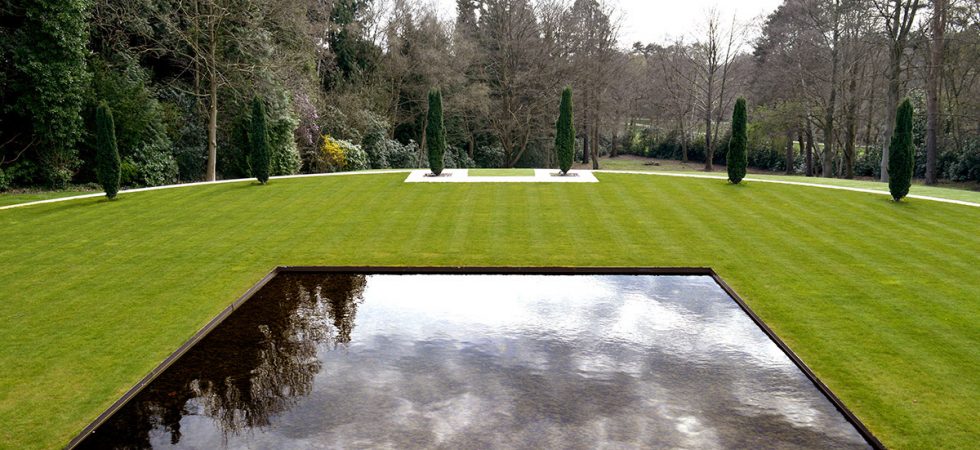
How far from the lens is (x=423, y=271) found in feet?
39.9

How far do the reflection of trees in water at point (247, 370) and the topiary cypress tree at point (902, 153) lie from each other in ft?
52.2

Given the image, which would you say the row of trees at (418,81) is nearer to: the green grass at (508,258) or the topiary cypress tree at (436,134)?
the green grass at (508,258)

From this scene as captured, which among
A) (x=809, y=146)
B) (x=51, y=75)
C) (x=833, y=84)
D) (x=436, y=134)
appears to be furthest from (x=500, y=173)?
(x=809, y=146)

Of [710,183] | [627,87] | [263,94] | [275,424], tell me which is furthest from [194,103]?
[627,87]

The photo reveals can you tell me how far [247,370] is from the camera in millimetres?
7625

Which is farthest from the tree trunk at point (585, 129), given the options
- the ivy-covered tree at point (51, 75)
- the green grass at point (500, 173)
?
the ivy-covered tree at point (51, 75)

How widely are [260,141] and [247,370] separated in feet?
51.5

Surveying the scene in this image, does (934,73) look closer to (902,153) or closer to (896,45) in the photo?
(896,45)

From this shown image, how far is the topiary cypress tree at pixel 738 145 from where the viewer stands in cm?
2198

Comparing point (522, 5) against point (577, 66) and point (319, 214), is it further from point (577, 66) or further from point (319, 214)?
point (319, 214)

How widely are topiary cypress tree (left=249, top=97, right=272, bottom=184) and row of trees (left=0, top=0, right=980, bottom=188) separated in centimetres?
146

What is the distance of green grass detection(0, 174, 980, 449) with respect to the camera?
22.7ft

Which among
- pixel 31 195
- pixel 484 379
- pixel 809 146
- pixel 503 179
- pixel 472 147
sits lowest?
pixel 484 379

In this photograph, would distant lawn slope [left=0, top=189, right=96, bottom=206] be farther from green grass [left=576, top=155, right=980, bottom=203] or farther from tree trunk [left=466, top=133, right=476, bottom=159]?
tree trunk [left=466, top=133, right=476, bottom=159]
